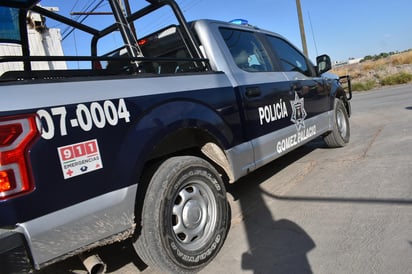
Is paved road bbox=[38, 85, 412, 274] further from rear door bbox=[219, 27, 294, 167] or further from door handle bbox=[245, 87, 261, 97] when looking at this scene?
door handle bbox=[245, 87, 261, 97]

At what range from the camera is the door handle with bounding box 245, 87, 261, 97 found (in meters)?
3.81

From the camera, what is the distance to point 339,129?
20.7 ft

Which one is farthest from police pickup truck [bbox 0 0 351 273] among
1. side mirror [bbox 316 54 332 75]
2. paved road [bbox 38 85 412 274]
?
side mirror [bbox 316 54 332 75]

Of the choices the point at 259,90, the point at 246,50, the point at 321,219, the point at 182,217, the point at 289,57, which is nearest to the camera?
the point at 182,217

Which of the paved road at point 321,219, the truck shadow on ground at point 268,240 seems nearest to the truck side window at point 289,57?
the paved road at point 321,219

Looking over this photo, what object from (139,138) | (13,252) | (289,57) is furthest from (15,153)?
(289,57)

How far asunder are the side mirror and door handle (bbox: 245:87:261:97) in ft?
8.03

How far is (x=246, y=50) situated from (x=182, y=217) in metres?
2.21

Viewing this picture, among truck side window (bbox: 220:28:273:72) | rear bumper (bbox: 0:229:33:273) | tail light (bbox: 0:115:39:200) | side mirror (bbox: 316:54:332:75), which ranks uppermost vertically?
truck side window (bbox: 220:28:273:72)

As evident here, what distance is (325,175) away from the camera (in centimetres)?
503

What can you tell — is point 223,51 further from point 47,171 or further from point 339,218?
point 47,171

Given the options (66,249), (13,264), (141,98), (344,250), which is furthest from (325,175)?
(13,264)

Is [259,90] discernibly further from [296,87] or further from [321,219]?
[321,219]

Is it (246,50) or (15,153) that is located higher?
(246,50)
